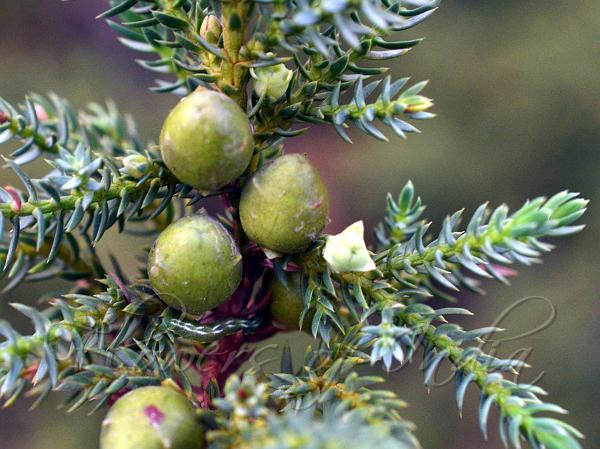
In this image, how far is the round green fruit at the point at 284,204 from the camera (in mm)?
1147

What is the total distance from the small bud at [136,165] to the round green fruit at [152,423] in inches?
15.5

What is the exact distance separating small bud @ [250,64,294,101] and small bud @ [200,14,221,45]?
0.37ft

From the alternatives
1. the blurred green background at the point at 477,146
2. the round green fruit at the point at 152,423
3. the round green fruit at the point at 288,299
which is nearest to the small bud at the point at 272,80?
the round green fruit at the point at 288,299

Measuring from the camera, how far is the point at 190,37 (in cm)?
123

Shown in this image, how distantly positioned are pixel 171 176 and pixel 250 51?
285 mm

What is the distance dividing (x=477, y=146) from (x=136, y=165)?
3141 millimetres

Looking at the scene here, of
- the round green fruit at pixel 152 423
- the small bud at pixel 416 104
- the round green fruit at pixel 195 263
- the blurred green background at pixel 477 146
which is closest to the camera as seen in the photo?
the round green fruit at pixel 152 423

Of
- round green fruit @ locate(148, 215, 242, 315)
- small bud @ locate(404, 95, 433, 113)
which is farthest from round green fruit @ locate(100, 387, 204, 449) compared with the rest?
small bud @ locate(404, 95, 433, 113)

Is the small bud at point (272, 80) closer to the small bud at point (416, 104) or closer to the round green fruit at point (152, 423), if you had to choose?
the small bud at point (416, 104)

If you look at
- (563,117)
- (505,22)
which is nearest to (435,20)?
(505,22)

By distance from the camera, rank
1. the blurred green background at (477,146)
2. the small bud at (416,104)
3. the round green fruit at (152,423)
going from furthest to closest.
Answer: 1. the blurred green background at (477,146)
2. the small bud at (416,104)
3. the round green fruit at (152,423)

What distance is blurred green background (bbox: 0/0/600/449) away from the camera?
345 centimetres

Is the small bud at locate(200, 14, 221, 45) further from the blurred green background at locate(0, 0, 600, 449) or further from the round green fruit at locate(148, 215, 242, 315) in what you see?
the blurred green background at locate(0, 0, 600, 449)

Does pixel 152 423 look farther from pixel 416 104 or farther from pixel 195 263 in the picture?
pixel 416 104
